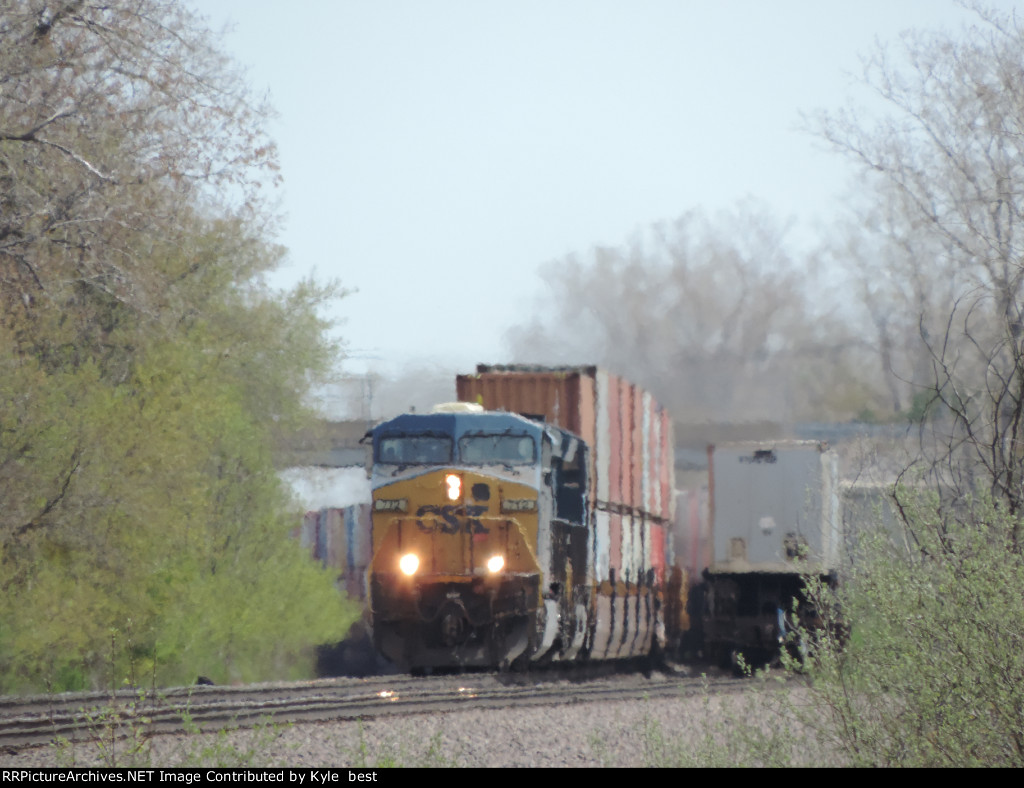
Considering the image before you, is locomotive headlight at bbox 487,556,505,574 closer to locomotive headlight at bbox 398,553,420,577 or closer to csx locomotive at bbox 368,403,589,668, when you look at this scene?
csx locomotive at bbox 368,403,589,668

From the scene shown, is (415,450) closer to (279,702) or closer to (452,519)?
(452,519)

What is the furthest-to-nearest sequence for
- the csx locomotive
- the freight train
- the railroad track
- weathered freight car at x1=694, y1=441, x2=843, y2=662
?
weathered freight car at x1=694, y1=441, x2=843, y2=662, the freight train, the csx locomotive, the railroad track

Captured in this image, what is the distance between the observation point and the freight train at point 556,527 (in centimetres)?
1695

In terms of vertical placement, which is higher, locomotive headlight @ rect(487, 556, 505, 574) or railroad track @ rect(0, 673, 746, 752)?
locomotive headlight @ rect(487, 556, 505, 574)

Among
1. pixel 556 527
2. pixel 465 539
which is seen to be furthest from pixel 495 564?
pixel 556 527

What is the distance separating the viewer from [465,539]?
17.1m

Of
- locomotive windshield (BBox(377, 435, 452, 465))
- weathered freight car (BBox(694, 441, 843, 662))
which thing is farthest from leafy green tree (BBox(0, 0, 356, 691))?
weathered freight car (BBox(694, 441, 843, 662))

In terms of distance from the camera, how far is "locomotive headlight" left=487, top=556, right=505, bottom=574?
55.5 ft

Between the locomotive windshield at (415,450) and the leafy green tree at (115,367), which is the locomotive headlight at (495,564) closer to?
the locomotive windshield at (415,450)

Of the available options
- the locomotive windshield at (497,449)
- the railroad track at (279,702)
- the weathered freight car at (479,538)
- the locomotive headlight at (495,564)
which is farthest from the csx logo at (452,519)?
the railroad track at (279,702)

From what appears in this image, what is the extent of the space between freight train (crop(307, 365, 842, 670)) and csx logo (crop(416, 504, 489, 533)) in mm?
25

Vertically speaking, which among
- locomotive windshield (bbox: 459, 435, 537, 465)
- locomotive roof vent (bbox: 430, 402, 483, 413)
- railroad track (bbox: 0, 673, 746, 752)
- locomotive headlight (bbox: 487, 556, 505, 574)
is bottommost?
railroad track (bbox: 0, 673, 746, 752)

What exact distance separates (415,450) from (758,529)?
876cm

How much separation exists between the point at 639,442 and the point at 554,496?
549 cm
